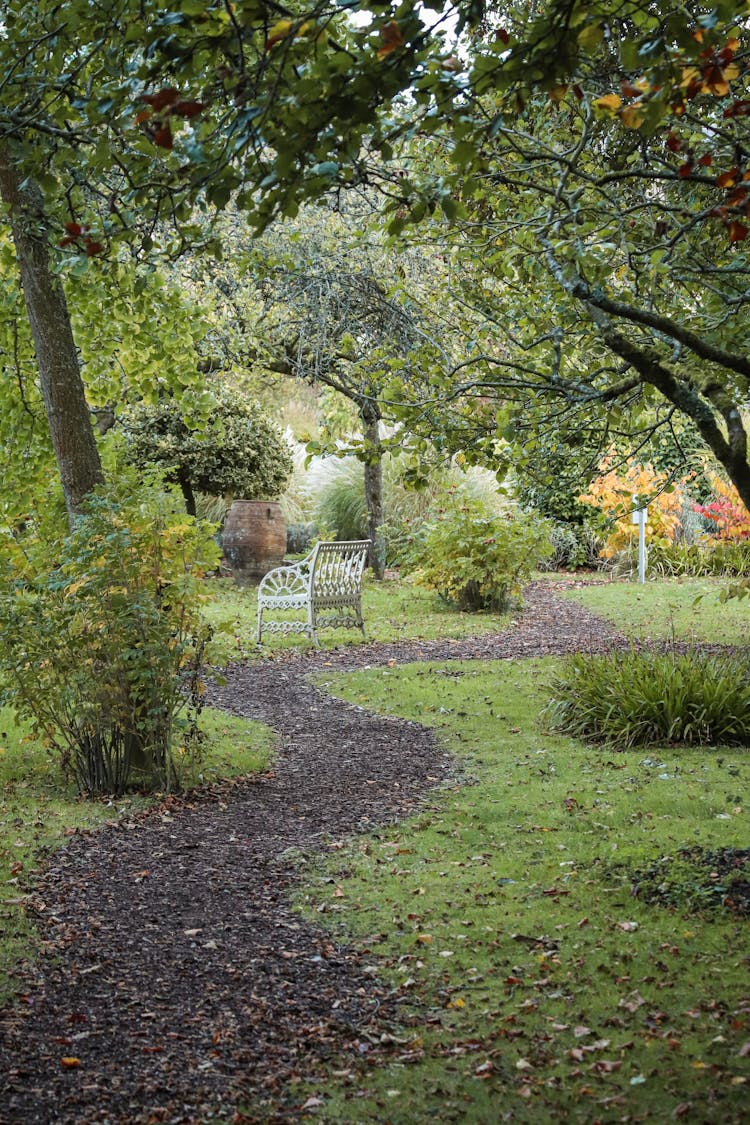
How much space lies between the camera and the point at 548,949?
366 cm

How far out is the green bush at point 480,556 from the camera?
42.3 ft

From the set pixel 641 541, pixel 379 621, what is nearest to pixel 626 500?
pixel 641 541

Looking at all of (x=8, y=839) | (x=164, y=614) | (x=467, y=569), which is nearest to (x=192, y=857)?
(x=8, y=839)

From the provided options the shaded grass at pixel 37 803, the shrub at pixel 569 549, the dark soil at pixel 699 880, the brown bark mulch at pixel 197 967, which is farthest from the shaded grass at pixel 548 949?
the shrub at pixel 569 549

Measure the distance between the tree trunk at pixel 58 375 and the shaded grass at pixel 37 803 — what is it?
1600 mm

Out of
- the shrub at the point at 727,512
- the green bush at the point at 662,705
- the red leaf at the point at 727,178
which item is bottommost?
the green bush at the point at 662,705

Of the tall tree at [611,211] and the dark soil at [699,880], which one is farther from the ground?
the tall tree at [611,211]

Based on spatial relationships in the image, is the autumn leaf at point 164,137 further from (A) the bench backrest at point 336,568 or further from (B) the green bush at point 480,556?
(B) the green bush at point 480,556

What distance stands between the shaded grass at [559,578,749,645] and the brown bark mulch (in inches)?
172

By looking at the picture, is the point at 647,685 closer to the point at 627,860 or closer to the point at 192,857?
the point at 627,860

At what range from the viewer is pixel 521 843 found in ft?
15.8

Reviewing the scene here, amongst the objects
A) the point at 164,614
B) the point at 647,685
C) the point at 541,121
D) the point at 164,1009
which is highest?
the point at 541,121

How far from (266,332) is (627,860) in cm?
1124

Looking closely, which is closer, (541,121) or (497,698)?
(541,121)
